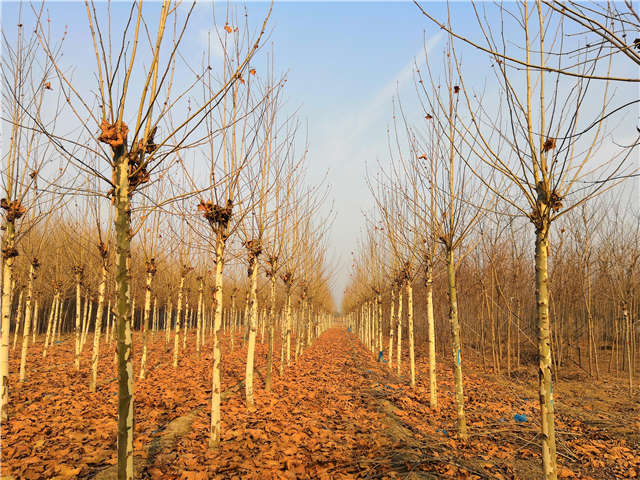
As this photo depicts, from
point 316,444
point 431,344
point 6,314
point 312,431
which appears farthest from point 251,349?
point 6,314

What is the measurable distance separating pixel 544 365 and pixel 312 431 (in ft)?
A: 12.4

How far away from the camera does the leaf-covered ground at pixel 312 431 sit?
418cm

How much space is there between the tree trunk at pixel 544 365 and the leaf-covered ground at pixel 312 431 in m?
1.26

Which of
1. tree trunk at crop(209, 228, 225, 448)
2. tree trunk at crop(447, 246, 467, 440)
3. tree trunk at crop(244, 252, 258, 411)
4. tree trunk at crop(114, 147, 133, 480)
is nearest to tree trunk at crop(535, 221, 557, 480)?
tree trunk at crop(447, 246, 467, 440)

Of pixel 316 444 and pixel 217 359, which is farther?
pixel 217 359

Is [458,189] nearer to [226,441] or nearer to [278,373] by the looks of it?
[226,441]

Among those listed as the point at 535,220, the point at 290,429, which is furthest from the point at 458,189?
the point at 290,429

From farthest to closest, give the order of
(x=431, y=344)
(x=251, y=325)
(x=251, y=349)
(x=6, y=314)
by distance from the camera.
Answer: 1. (x=251, y=325)
2. (x=251, y=349)
3. (x=431, y=344)
4. (x=6, y=314)

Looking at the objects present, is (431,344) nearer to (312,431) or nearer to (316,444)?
(312,431)

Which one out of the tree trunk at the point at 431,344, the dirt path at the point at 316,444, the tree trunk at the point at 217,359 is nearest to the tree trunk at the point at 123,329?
the dirt path at the point at 316,444

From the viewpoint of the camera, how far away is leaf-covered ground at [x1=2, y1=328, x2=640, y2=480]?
4.18 m

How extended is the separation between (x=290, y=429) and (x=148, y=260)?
21.7 ft

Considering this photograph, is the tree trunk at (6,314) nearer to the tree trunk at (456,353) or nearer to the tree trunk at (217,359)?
the tree trunk at (217,359)

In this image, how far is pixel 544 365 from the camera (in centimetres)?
295
